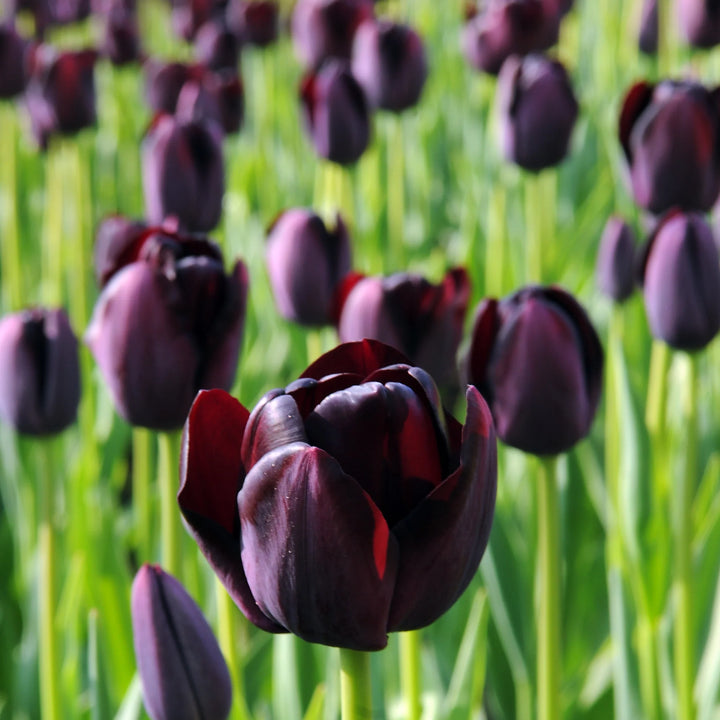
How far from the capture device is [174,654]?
0.60 m

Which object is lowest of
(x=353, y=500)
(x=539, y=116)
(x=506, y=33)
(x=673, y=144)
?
(x=353, y=500)

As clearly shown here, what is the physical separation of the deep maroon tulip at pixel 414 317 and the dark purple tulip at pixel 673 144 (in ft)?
1.08

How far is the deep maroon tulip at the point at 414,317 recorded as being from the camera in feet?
2.85

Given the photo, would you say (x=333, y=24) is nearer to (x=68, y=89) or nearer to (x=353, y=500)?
(x=68, y=89)

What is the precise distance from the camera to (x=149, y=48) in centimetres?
452

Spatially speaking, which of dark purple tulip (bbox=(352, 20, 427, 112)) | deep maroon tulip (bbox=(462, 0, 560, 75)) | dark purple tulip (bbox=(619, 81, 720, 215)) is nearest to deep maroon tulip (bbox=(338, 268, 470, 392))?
dark purple tulip (bbox=(619, 81, 720, 215))

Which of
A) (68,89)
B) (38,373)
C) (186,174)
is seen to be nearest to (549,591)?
(38,373)

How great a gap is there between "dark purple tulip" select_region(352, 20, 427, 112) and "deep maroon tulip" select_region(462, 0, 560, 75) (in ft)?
0.78

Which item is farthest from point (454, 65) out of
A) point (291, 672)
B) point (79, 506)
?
point (291, 672)

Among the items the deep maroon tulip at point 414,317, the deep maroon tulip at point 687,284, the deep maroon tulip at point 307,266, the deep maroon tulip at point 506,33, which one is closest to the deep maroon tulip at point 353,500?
the deep maroon tulip at point 414,317

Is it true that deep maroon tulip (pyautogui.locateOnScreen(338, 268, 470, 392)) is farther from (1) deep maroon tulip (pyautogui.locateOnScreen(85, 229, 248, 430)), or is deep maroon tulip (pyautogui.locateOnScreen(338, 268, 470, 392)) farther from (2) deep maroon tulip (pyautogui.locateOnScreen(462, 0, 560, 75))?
(2) deep maroon tulip (pyautogui.locateOnScreen(462, 0, 560, 75))

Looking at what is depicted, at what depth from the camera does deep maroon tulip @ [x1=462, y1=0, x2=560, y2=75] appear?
205 centimetres

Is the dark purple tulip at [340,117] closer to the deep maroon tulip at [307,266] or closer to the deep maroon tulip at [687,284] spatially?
the deep maroon tulip at [307,266]

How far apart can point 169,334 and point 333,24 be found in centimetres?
157
